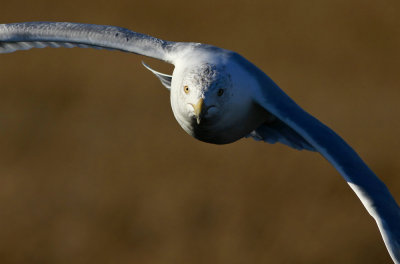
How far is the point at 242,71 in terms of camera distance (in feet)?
21.3

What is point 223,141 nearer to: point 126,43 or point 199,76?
point 199,76

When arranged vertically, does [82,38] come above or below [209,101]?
above

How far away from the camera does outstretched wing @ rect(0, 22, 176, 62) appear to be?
720 cm

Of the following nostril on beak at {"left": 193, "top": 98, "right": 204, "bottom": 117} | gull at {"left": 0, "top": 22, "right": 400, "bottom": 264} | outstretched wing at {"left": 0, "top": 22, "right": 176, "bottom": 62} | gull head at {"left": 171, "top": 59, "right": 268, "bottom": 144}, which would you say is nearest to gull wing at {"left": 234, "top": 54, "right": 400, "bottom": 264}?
gull at {"left": 0, "top": 22, "right": 400, "bottom": 264}

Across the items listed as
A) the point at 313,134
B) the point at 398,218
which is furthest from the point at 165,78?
the point at 398,218

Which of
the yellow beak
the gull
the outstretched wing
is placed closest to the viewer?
the yellow beak

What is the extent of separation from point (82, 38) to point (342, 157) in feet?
8.69

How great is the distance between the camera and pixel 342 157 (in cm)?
633

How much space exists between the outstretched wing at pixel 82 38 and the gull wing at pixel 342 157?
0.92 metres

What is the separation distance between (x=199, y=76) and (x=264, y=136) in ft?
5.01

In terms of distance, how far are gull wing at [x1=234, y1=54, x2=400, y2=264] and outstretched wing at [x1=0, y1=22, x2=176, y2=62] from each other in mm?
920

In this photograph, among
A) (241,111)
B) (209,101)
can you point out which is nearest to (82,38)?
(241,111)

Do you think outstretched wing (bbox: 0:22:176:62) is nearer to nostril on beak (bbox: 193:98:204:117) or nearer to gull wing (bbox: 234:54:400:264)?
gull wing (bbox: 234:54:400:264)

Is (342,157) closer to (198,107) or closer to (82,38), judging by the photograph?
(198,107)
